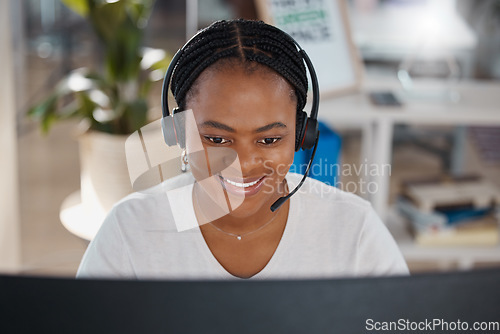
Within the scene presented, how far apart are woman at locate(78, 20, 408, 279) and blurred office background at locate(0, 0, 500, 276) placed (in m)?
0.10

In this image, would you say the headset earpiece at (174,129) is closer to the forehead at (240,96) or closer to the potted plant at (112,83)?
the forehead at (240,96)

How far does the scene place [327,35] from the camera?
5.06ft

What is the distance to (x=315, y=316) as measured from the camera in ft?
1.24

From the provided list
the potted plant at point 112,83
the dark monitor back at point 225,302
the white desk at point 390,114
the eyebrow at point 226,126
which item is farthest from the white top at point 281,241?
the potted plant at point 112,83

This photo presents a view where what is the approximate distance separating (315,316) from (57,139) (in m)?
3.30

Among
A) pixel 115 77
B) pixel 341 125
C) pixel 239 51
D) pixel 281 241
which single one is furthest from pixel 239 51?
pixel 341 125

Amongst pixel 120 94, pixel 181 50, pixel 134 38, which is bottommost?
pixel 181 50

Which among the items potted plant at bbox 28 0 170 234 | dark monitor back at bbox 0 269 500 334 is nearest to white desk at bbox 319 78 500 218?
potted plant at bbox 28 0 170 234

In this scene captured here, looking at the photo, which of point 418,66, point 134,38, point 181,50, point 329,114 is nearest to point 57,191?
point 134,38

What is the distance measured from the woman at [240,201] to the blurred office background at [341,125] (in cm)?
10

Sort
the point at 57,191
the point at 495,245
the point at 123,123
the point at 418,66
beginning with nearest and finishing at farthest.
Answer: the point at 495,245
the point at 123,123
the point at 57,191
the point at 418,66

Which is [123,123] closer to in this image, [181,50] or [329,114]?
[329,114]

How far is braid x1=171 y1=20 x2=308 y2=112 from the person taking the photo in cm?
62

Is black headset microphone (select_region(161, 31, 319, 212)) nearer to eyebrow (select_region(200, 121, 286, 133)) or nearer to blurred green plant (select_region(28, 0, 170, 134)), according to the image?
eyebrow (select_region(200, 121, 286, 133))
